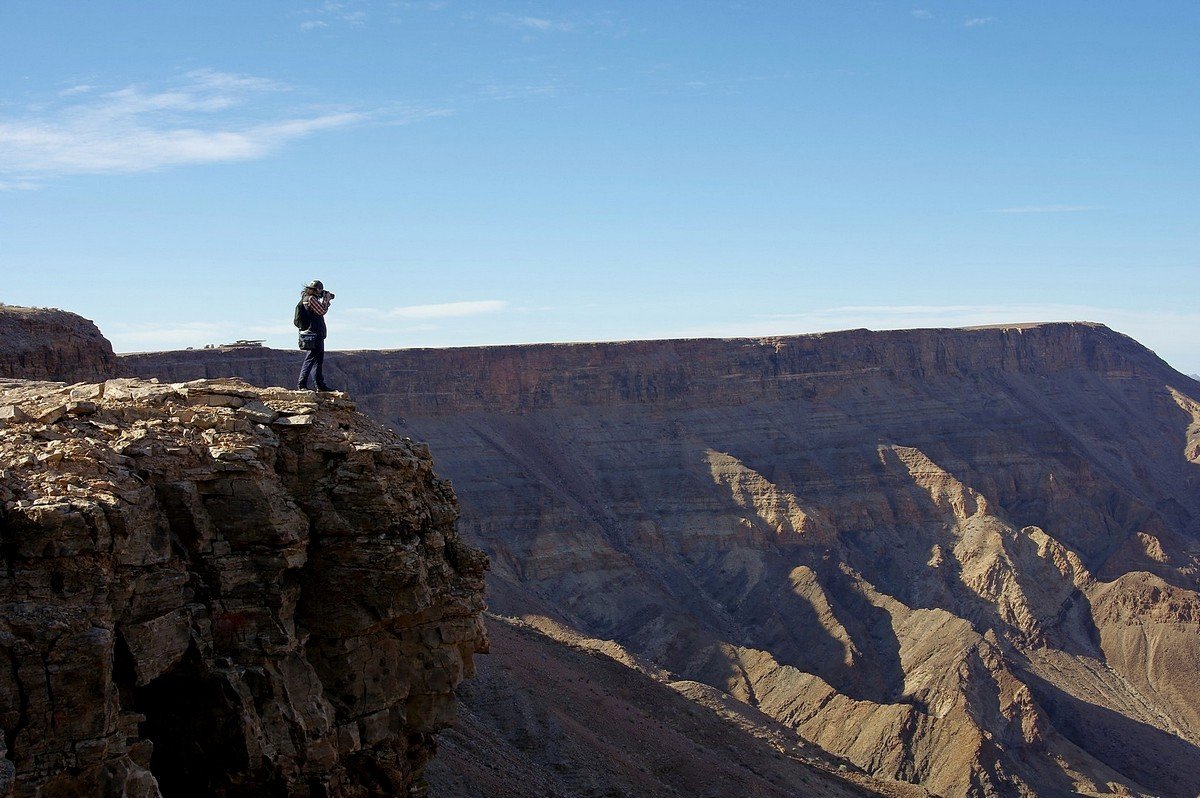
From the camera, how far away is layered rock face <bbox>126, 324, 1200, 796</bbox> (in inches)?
2539

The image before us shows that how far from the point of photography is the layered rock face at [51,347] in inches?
1230

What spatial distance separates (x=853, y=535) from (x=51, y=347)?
68.1m

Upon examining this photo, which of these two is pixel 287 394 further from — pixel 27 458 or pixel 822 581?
pixel 822 581

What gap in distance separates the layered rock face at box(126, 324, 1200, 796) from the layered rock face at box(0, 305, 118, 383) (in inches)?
1329

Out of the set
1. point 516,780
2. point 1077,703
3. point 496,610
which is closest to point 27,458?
point 516,780

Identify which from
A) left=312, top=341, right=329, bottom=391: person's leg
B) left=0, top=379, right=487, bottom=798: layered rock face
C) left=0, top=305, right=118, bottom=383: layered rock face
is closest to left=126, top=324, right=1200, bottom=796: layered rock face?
left=0, top=305, right=118, bottom=383: layered rock face

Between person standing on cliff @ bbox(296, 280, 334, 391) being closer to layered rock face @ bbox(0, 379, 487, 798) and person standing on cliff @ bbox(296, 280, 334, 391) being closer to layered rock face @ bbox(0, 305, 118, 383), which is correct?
layered rock face @ bbox(0, 379, 487, 798)

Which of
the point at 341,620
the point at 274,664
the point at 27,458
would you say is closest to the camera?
the point at 27,458

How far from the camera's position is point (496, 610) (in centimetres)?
6181

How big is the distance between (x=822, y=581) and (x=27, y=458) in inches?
2871

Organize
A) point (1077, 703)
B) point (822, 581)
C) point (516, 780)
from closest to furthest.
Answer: point (516, 780), point (1077, 703), point (822, 581)

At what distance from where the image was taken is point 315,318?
18312 millimetres

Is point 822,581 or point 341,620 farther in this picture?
point 822,581

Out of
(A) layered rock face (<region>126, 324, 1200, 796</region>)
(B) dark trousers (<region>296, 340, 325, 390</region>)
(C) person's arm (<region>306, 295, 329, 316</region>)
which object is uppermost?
(C) person's arm (<region>306, 295, 329, 316</region>)
